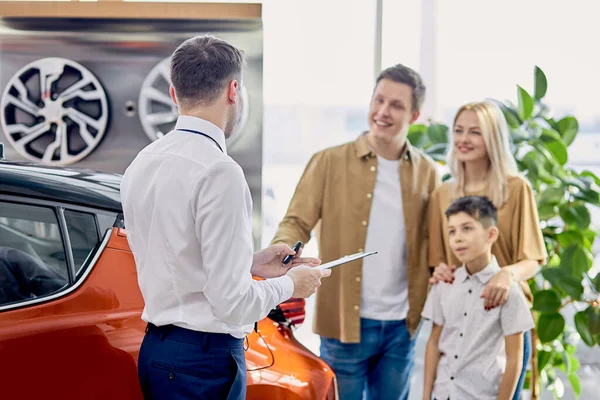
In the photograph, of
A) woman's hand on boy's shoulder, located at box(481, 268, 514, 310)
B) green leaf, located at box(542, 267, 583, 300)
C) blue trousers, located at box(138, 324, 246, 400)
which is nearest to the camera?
blue trousers, located at box(138, 324, 246, 400)

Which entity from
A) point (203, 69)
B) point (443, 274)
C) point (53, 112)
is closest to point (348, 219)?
point (443, 274)

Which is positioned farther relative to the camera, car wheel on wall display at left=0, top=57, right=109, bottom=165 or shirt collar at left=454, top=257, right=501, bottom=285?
car wheel on wall display at left=0, top=57, right=109, bottom=165

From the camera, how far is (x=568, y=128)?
11.8 feet

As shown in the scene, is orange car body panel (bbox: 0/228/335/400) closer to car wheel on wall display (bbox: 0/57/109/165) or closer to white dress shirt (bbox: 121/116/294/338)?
white dress shirt (bbox: 121/116/294/338)

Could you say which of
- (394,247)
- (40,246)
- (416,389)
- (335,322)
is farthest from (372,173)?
(416,389)

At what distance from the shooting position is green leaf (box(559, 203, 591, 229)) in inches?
135

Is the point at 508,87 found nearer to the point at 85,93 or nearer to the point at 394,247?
the point at 394,247

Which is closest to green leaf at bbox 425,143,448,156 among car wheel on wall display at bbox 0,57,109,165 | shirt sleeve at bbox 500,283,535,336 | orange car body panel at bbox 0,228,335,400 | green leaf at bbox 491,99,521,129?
green leaf at bbox 491,99,521,129

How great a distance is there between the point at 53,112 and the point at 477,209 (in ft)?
7.71

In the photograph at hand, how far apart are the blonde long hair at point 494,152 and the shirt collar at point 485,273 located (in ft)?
0.67

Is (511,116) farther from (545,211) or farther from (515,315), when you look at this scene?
(515,315)

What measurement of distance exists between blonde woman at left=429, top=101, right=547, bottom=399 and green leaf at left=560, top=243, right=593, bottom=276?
83 centimetres

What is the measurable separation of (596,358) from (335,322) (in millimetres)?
2409

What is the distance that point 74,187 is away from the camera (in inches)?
70.7
